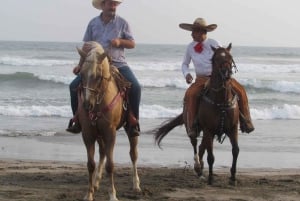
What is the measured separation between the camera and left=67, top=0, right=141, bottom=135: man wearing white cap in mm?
6816

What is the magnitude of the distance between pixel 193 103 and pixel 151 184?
1386mm

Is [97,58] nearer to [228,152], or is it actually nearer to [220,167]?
[220,167]

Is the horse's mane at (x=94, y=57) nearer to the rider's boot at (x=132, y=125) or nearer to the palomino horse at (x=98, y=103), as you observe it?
the palomino horse at (x=98, y=103)

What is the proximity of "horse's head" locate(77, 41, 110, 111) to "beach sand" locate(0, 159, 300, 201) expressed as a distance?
158 cm

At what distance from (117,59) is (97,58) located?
1207mm

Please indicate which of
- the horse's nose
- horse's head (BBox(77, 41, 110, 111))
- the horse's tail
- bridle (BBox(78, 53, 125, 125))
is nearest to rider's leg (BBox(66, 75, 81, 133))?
bridle (BBox(78, 53, 125, 125))

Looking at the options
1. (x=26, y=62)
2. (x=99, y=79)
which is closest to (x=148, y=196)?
(x=99, y=79)

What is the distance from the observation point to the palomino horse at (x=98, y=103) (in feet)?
19.1

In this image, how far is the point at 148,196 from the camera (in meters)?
7.11

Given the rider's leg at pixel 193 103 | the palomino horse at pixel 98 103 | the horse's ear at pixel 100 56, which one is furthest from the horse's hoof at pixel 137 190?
the horse's ear at pixel 100 56

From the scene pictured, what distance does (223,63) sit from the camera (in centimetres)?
751

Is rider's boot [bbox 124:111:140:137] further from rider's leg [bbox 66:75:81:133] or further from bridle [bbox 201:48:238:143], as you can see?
bridle [bbox 201:48:238:143]

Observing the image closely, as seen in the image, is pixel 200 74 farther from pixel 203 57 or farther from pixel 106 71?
pixel 106 71

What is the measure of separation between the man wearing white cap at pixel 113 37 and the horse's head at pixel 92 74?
0.78 meters
